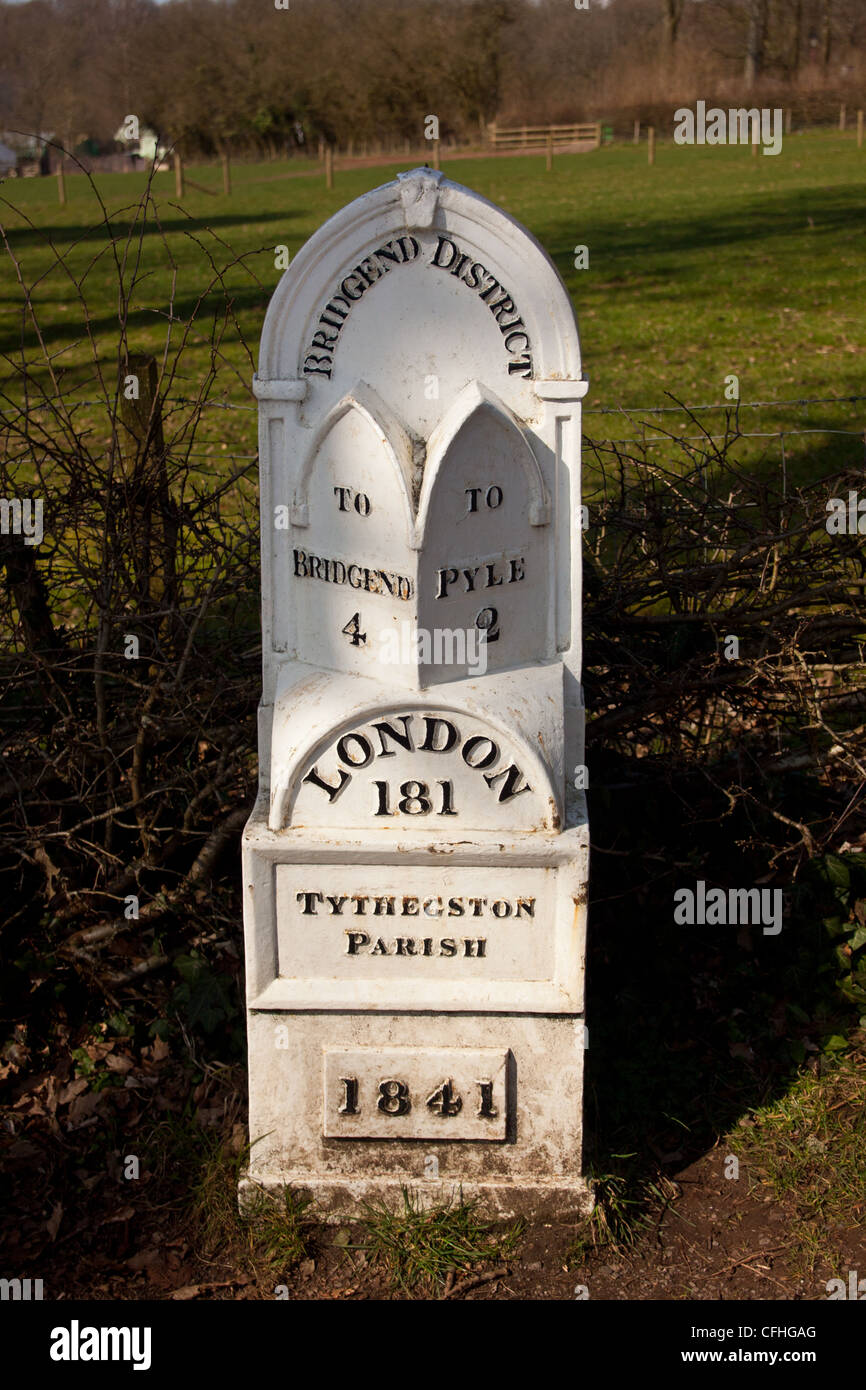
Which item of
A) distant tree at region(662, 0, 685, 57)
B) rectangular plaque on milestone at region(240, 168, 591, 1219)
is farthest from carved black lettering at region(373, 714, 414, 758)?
distant tree at region(662, 0, 685, 57)

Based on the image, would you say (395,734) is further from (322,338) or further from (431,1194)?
(431,1194)

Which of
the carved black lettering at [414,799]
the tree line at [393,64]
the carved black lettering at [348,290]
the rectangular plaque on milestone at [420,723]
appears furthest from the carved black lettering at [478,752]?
the tree line at [393,64]

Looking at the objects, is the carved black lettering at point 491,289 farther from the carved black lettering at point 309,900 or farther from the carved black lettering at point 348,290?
the carved black lettering at point 309,900

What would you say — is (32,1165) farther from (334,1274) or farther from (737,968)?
(737,968)

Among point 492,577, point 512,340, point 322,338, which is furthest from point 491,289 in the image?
point 492,577

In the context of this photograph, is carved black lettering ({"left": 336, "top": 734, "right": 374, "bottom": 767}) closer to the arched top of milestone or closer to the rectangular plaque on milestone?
the rectangular plaque on milestone

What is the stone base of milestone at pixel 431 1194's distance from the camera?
3064 mm

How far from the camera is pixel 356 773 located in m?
2.90

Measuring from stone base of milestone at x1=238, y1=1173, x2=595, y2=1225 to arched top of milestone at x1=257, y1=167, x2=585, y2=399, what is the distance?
1.83 metres

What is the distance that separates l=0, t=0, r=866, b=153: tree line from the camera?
41125 mm

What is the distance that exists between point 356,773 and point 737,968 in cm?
154

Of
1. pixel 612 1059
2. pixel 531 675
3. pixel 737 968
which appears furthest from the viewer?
pixel 737 968

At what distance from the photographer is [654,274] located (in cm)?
→ 1616

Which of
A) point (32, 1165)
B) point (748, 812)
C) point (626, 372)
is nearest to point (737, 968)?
point (748, 812)
